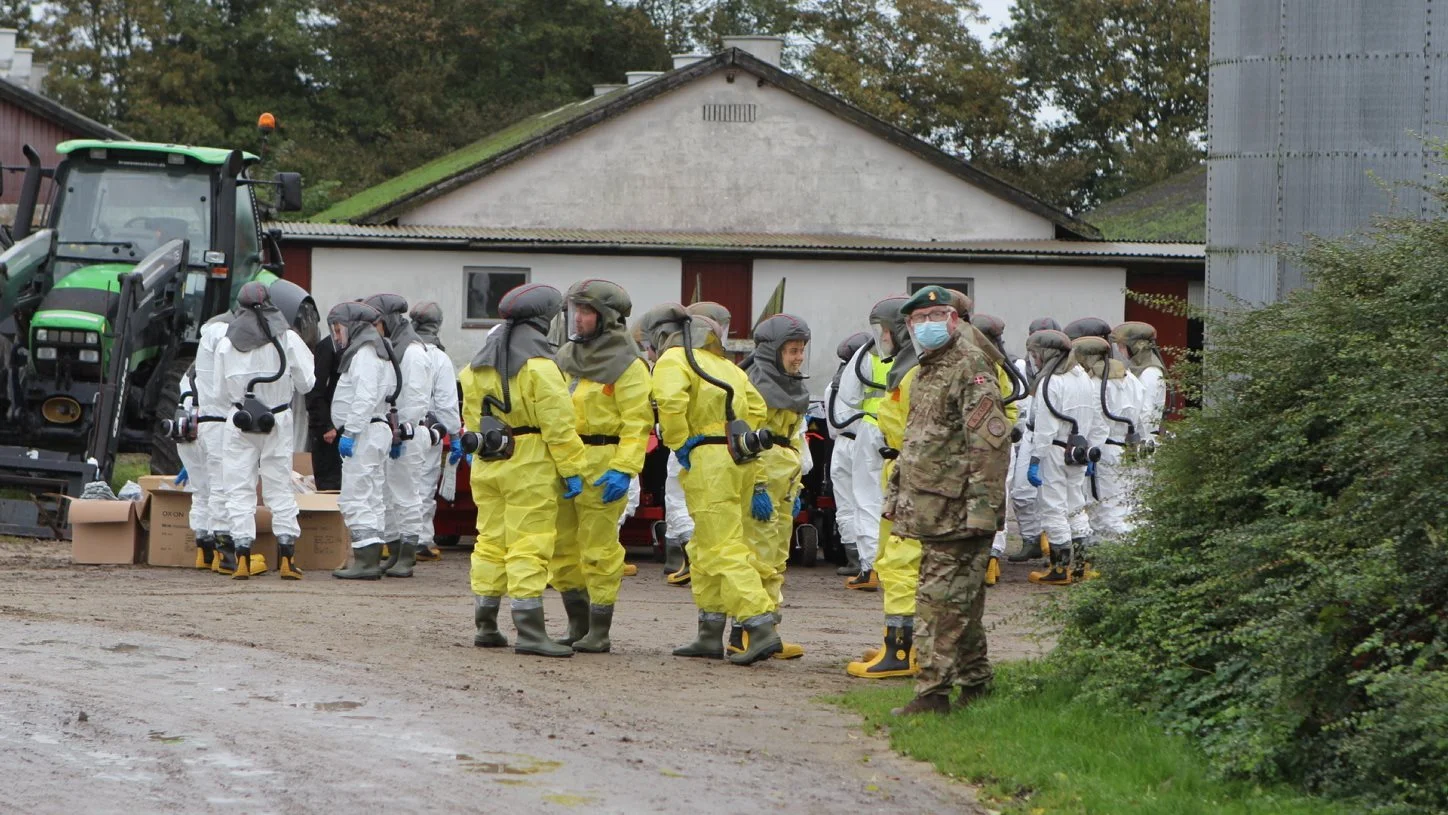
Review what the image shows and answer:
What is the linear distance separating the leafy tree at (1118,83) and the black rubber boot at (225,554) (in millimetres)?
43663

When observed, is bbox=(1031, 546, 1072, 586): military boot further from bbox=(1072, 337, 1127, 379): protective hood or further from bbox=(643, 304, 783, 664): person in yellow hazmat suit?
bbox=(643, 304, 783, 664): person in yellow hazmat suit

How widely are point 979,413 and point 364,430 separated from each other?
21.7 feet

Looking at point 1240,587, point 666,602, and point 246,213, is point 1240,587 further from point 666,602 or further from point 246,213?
point 246,213

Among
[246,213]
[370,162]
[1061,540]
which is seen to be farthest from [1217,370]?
[370,162]

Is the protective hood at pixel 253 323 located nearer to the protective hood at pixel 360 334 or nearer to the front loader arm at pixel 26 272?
the protective hood at pixel 360 334

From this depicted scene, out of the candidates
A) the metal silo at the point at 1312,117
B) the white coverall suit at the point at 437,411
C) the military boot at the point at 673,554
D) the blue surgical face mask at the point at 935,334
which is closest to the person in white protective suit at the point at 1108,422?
the metal silo at the point at 1312,117

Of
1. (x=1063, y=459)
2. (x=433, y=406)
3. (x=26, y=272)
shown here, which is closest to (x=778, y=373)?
(x=433, y=406)

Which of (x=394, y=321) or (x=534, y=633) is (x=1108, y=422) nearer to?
(x=394, y=321)

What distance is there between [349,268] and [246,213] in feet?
35.7

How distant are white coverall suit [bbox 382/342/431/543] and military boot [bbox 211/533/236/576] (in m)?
1.13

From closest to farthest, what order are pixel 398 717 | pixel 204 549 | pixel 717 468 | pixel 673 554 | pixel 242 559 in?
pixel 398 717
pixel 717 468
pixel 242 559
pixel 204 549
pixel 673 554

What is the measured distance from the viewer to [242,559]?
46.6 ft

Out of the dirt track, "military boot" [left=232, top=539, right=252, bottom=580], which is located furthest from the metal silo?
"military boot" [left=232, top=539, right=252, bottom=580]

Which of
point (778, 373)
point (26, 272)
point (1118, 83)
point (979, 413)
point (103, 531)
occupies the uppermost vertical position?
point (1118, 83)
